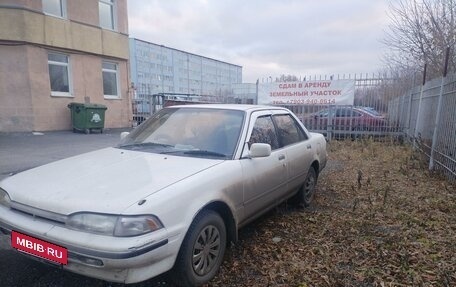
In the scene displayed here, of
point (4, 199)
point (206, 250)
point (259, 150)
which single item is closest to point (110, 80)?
point (4, 199)

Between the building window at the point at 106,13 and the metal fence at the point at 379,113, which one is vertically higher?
the building window at the point at 106,13

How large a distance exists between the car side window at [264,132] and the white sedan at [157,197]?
0.6 inches

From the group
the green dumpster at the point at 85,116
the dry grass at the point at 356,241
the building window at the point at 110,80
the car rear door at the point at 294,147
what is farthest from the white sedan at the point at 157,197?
the building window at the point at 110,80

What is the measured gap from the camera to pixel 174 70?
53656 millimetres

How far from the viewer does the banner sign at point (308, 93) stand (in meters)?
11.2

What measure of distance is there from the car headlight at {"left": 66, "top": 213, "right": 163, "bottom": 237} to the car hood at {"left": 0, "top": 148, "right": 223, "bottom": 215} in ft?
0.16

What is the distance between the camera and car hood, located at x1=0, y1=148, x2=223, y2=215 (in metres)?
2.26

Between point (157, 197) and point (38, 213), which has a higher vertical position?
point (157, 197)

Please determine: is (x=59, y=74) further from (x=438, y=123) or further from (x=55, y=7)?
(x=438, y=123)

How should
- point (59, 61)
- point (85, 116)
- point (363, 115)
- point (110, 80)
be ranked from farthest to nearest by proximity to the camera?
point (110, 80)
point (59, 61)
point (85, 116)
point (363, 115)

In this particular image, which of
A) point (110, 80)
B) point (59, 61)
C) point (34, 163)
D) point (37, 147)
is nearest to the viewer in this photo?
point (34, 163)

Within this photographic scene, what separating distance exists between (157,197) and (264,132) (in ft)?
6.23

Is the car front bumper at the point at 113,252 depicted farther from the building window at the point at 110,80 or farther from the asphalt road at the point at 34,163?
the building window at the point at 110,80

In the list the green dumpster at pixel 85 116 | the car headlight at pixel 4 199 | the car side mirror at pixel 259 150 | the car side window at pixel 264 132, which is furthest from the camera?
the green dumpster at pixel 85 116
